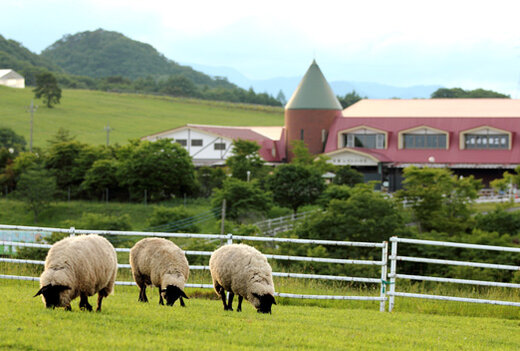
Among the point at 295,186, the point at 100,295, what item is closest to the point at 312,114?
the point at 295,186

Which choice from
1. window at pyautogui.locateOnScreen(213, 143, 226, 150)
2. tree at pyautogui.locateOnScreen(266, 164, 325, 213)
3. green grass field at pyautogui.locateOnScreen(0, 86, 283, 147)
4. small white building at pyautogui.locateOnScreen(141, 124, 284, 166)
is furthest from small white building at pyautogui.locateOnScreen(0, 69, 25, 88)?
tree at pyautogui.locateOnScreen(266, 164, 325, 213)

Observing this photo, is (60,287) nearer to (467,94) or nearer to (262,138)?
(262,138)

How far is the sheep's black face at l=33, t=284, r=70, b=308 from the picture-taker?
32.4ft

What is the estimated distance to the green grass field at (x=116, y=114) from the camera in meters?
105

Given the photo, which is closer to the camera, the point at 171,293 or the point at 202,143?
the point at 171,293

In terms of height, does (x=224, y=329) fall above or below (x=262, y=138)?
Answer: below

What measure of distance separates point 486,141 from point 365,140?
38.1ft

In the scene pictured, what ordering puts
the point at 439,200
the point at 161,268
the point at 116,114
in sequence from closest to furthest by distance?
the point at 161,268
the point at 439,200
the point at 116,114

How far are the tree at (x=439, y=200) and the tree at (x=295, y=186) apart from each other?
324 inches

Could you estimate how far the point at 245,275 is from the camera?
37.3 ft

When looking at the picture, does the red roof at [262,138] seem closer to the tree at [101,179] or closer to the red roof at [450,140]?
the red roof at [450,140]

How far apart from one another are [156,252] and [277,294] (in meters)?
2.77

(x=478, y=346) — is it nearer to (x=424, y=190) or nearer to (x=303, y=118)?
(x=424, y=190)

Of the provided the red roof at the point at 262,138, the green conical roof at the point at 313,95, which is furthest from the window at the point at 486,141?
the red roof at the point at 262,138
